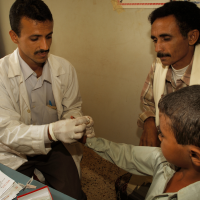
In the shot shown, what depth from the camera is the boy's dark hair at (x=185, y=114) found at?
25.1 inches

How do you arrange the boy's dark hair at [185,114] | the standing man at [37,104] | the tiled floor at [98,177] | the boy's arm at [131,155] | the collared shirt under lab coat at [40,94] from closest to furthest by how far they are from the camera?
the boy's dark hair at [185,114] < the boy's arm at [131,155] < the standing man at [37,104] < the collared shirt under lab coat at [40,94] < the tiled floor at [98,177]

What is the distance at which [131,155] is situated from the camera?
42.3 inches

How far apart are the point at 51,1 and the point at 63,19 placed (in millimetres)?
226

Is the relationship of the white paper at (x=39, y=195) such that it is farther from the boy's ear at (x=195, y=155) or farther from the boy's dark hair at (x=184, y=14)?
the boy's dark hair at (x=184, y=14)

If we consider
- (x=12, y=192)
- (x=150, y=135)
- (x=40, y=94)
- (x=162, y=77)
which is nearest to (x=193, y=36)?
(x=162, y=77)

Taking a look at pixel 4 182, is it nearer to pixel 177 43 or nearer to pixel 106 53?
pixel 177 43

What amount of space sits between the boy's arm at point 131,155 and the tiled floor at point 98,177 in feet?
2.76

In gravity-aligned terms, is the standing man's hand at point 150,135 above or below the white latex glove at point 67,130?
below

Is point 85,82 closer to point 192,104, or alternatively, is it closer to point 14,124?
point 14,124

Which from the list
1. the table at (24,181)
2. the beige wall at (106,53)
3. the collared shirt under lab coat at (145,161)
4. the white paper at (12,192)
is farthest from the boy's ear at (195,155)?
the beige wall at (106,53)

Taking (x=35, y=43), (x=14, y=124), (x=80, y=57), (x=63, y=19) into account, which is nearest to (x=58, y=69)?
(x=35, y=43)

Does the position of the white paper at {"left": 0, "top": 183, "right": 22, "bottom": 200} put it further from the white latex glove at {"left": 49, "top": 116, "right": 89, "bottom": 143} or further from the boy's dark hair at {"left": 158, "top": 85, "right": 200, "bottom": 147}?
the boy's dark hair at {"left": 158, "top": 85, "right": 200, "bottom": 147}

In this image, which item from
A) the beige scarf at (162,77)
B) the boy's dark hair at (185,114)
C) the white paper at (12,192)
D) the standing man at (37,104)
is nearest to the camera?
the boy's dark hair at (185,114)

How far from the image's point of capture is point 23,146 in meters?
1.11
